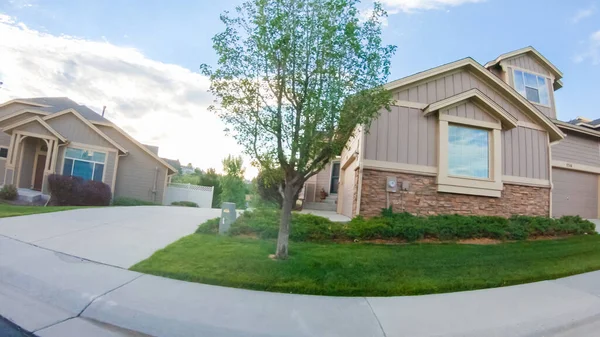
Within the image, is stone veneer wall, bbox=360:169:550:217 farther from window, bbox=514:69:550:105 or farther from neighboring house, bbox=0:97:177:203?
neighboring house, bbox=0:97:177:203

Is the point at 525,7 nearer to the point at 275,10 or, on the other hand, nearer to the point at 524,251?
the point at 524,251

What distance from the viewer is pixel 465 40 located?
10570mm

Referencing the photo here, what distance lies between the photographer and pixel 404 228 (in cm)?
721

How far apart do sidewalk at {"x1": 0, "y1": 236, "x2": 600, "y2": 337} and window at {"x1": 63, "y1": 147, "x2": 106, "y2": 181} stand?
13.3m

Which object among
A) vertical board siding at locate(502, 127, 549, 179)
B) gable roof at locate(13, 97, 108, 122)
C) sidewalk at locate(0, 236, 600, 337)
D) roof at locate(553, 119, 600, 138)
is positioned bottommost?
sidewalk at locate(0, 236, 600, 337)

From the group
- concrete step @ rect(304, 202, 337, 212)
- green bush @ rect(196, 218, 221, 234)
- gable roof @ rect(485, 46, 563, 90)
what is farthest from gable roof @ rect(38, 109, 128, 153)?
gable roof @ rect(485, 46, 563, 90)

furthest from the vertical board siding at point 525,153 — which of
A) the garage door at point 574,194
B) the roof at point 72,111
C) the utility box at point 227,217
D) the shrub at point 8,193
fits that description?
the shrub at point 8,193

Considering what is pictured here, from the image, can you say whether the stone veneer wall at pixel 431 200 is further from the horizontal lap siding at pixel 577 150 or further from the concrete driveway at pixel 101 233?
the concrete driveway at pixel 101 233

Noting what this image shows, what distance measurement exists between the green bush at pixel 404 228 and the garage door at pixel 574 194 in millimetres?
4621

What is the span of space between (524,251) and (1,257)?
942 centimetres

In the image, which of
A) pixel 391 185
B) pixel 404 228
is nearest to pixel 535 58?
pixel 391 185

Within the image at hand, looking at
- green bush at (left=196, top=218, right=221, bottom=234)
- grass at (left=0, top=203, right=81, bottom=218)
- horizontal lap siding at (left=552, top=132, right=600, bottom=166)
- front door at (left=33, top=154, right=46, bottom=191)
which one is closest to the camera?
green bush at (left=196, top=218, right=221, bottom=234)

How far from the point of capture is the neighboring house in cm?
1529

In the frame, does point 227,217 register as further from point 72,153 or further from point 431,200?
point 72,153
